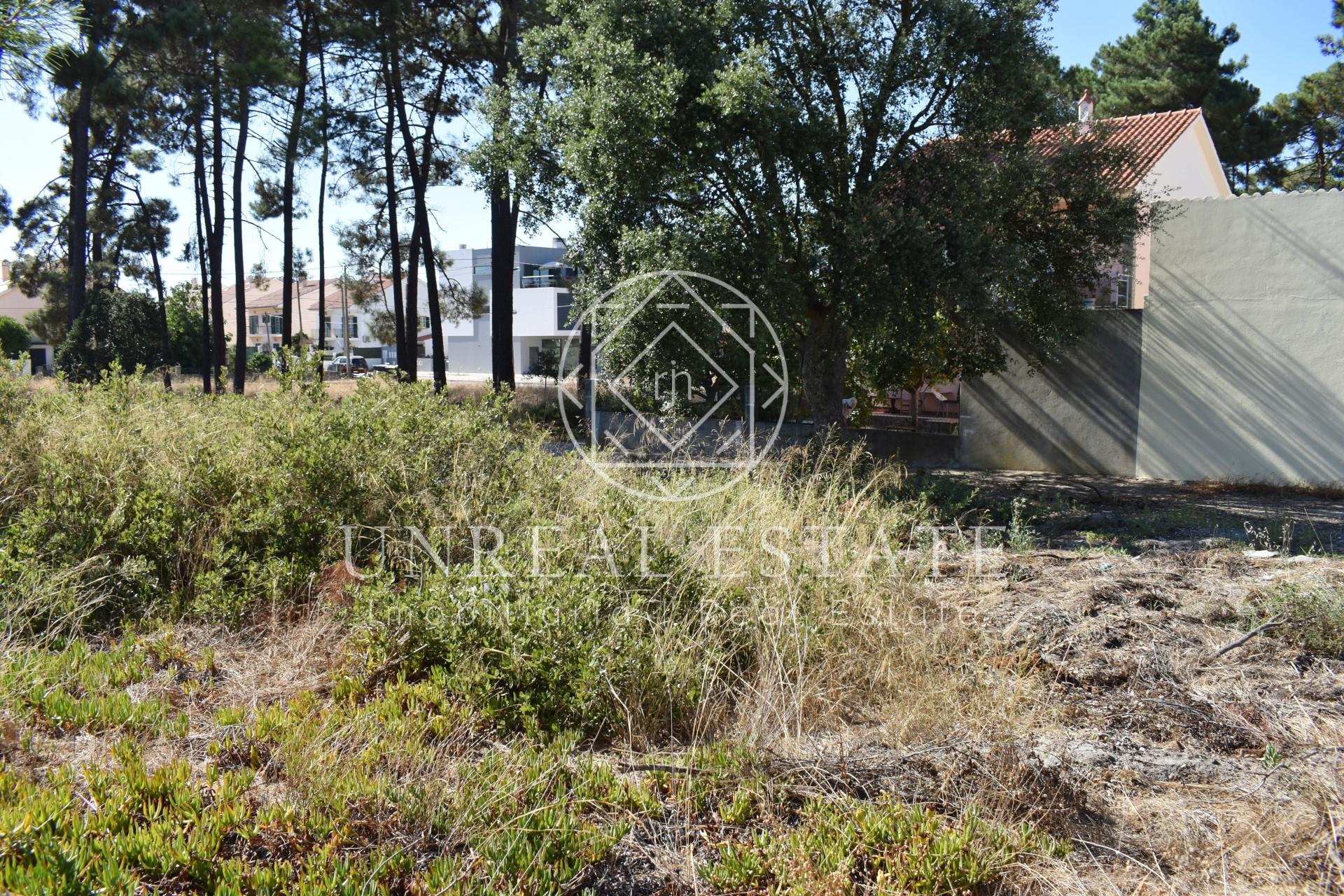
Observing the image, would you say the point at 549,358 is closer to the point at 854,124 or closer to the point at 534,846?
the point at 854,124

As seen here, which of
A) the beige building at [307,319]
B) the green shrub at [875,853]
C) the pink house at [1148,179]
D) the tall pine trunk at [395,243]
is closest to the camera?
the green shrub at [875,853]

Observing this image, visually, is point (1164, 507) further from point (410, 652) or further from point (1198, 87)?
point (1198, 87)

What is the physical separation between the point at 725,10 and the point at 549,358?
19.3m

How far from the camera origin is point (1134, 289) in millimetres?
14344

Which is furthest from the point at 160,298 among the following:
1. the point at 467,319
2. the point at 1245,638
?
the point at 1245,638

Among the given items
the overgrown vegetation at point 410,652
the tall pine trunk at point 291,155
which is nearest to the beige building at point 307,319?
the tall pine trunk at point 291,155

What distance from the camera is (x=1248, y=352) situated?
1259 cm

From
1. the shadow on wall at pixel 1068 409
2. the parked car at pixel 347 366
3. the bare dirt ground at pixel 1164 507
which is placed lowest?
the bare dirt ground at pixel 1164 507

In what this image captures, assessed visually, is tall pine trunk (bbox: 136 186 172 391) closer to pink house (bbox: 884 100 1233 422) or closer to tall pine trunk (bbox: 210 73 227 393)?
→ tall pine trunk (bbox: 210 73 227 393)

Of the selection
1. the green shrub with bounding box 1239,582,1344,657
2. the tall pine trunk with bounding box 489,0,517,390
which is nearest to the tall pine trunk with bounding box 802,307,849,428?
the green shrub with bounding box 1239,582,1344,657

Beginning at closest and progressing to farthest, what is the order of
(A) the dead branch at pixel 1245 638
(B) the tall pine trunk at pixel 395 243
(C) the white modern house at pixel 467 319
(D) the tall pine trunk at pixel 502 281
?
(A) the dead branch at pixel 1245 638 < (D) the tall pine trunk at pixel 502 281 < (B) the tall pine trunk at pixel 395 243 < (C) the white modern house at pixel 467 319

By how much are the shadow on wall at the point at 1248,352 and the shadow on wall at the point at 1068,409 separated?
0.28 meters

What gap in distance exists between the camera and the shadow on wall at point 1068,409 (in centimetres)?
1368

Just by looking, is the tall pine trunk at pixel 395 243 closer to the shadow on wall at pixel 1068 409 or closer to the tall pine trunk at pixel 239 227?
the tall pine trunk at pixel 239 227
